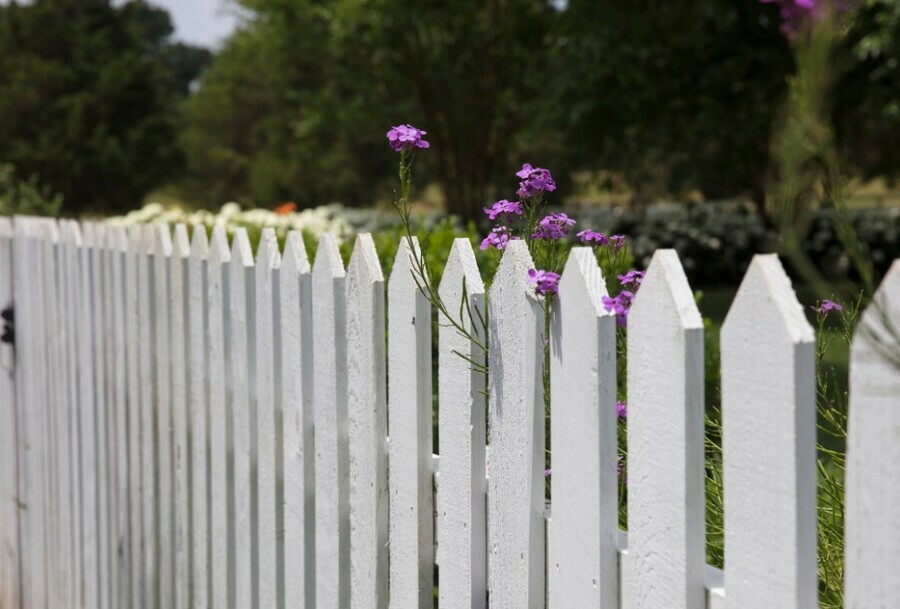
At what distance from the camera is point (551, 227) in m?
1.81

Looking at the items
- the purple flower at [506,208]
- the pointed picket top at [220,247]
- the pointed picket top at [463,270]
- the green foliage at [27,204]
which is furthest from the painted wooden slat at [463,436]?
the green foliage at [27,204]

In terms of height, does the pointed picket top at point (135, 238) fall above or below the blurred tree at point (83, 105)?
below

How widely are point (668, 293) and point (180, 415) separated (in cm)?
196

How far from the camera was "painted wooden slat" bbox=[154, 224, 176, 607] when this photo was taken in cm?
296

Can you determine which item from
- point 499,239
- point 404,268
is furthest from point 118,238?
point 499,239

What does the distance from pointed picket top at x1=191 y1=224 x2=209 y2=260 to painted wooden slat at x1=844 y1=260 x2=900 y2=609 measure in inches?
78.4

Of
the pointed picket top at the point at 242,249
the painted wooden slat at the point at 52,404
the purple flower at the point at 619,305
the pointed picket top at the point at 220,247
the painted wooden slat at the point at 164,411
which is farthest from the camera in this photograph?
the painted wooden slat at the point at 52,404

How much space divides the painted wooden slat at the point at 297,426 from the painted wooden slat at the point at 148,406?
90 cm

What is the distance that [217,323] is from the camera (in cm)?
266

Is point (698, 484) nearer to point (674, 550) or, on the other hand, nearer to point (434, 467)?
point (674, 550)

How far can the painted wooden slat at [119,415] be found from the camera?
3.26m

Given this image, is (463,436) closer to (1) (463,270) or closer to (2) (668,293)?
(1) (463,270)

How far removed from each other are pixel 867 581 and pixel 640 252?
45.1 feet

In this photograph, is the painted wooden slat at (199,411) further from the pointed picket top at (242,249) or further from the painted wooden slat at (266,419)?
the painted wooden slat at (266,419)
